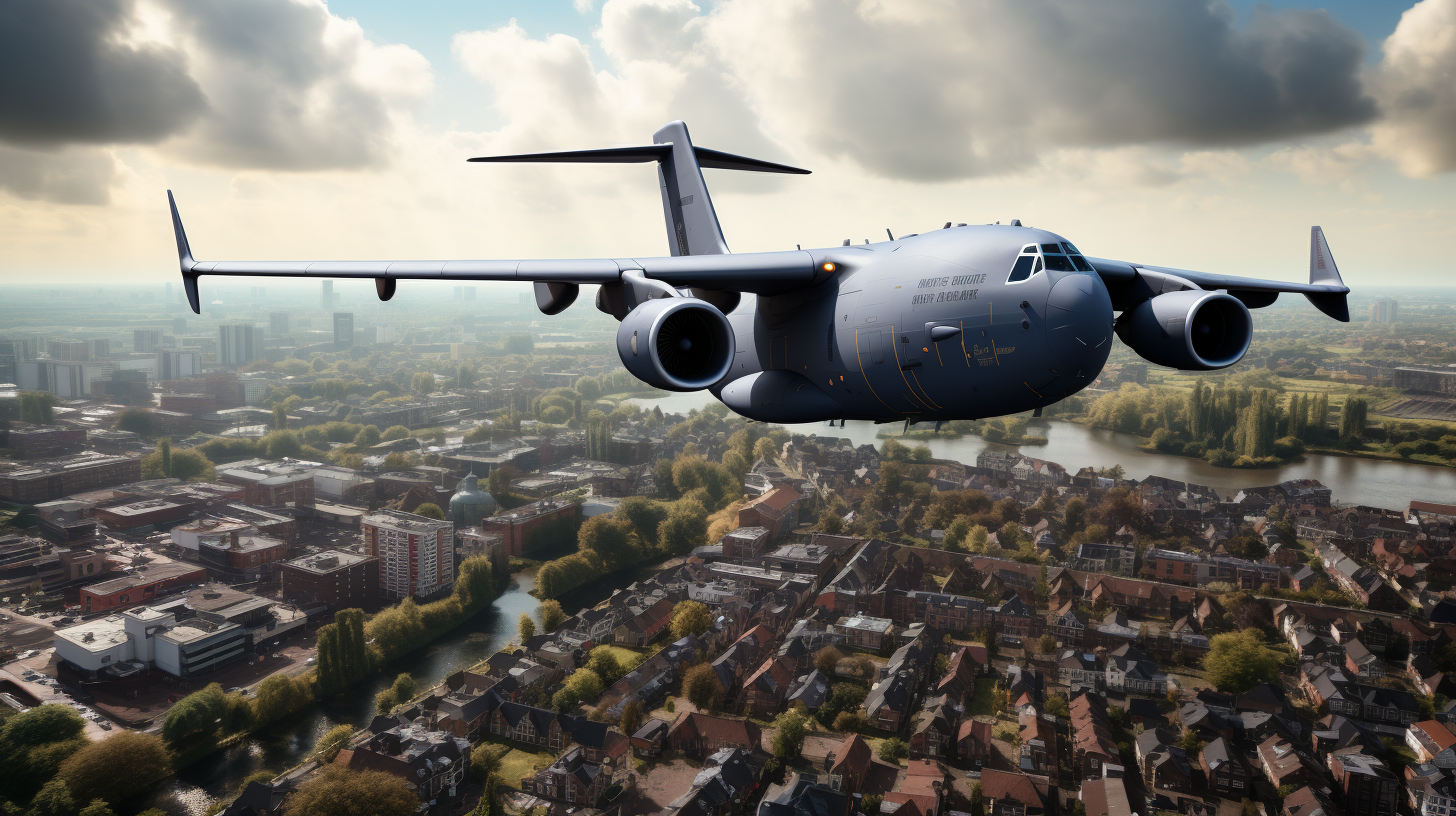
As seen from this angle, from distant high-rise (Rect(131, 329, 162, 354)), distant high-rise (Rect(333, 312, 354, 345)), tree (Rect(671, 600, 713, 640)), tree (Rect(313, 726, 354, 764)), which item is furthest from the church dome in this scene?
distant high-rise (Rect(333, 312, 354, 345))

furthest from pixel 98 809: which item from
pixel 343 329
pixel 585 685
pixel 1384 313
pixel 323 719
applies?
pixel 1384 313

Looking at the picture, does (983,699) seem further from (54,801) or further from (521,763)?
(54,801)

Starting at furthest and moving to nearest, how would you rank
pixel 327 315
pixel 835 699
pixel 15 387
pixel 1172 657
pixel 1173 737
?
pixel 327 315
pixel 15 387
pixel 1172 657
pixel 835 699
pixel 1173 737

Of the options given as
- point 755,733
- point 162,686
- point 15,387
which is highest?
point 15,387

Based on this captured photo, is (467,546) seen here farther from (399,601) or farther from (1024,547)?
(1024,547)

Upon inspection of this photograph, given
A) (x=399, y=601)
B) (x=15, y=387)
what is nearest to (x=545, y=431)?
(x=399, y=601)

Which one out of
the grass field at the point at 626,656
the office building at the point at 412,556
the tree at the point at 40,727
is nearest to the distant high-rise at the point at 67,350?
the office building at the point at 412,556
